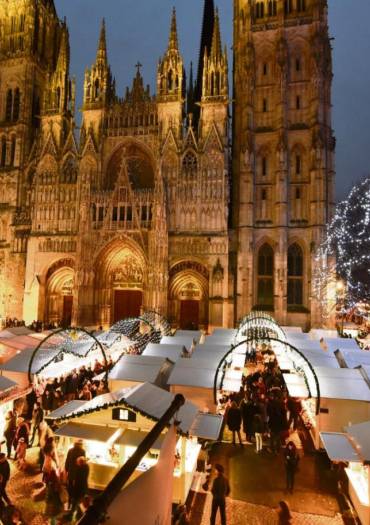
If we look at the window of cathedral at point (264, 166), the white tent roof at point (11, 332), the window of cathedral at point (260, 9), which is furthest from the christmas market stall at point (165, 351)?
the window of cathedral at point (260, 9)

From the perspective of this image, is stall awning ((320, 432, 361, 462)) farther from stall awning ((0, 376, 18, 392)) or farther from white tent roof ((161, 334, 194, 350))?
white tent roof ((161, 334, 194, 350))

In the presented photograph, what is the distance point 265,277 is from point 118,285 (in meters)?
12.5

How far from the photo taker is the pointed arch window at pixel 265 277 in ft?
104

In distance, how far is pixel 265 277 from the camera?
31688mm

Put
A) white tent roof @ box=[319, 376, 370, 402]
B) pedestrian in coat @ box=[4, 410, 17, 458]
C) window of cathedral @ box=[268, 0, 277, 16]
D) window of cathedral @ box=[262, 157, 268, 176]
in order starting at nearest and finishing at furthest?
pedestrian in coat @ box=[4, 410, 17, 458] < white tent roof @ box=[319, 376, 370, 402] < window of cathedral @ box=[262, 157, 268, 176] < window of cathedral @ box=[268, 0, 277, 16]

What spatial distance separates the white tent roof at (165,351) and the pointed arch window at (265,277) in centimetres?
1616

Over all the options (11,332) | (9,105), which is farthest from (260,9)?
(11,332)

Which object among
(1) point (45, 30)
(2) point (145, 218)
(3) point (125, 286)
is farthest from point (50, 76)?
(3) point (125, 286)

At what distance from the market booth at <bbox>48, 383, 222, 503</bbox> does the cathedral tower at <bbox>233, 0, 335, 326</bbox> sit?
22673 millimetres

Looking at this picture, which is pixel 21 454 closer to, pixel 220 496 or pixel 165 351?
pixel 220 496

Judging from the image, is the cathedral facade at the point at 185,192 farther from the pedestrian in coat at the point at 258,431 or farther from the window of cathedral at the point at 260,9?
the pedestrian in coat at the point at 258,431

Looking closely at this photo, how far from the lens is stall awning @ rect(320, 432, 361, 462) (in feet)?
25.3

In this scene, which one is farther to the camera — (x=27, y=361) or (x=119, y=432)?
(x=27, y=361)

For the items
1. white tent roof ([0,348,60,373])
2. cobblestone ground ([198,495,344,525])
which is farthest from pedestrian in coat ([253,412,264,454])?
white tent roof ([0,348,60,373])
